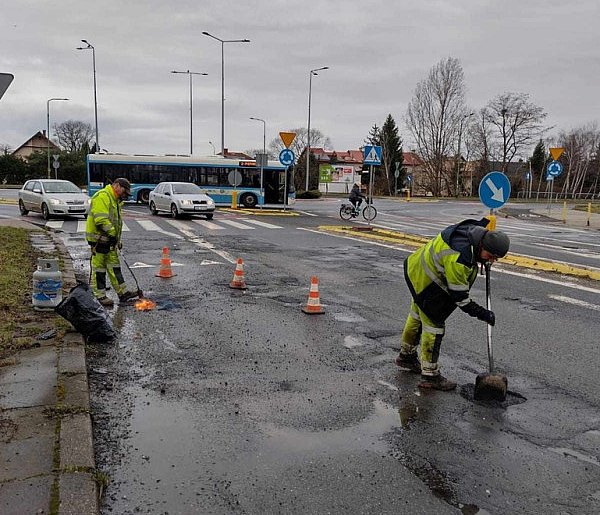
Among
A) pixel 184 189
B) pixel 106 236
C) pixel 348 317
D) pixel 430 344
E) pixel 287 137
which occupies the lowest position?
pixel 348 317

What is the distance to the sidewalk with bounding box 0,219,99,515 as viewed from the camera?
307 cm

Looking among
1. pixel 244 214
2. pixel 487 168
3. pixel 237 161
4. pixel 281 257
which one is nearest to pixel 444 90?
pixel 487 168

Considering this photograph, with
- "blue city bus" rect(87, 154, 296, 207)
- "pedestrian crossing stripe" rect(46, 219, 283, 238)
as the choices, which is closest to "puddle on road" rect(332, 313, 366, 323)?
"pedestrian crossing stripe" rect(46, 219, 283, 238)

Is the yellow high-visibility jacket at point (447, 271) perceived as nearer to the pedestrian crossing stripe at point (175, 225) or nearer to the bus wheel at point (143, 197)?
the pedestrian crossing stripe at point (175, 225)

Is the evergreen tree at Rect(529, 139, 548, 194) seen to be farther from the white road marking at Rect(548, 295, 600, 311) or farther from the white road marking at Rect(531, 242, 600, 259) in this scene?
the white road marking at Rect(548, 295, 600, 311)

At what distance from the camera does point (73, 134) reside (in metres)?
98.8

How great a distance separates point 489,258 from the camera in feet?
15.5

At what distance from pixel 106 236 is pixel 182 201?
1547 cm

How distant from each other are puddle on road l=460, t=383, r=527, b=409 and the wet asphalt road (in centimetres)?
3

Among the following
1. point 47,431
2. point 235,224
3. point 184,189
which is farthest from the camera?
point 184,189

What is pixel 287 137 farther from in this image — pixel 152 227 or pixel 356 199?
pixel 152 227

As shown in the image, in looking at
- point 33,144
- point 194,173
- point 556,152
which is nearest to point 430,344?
point 556,152

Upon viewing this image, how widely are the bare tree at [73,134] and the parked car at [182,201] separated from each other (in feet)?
265

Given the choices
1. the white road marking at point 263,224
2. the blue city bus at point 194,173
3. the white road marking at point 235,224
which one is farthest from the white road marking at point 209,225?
the blue city bus at point 194,173
